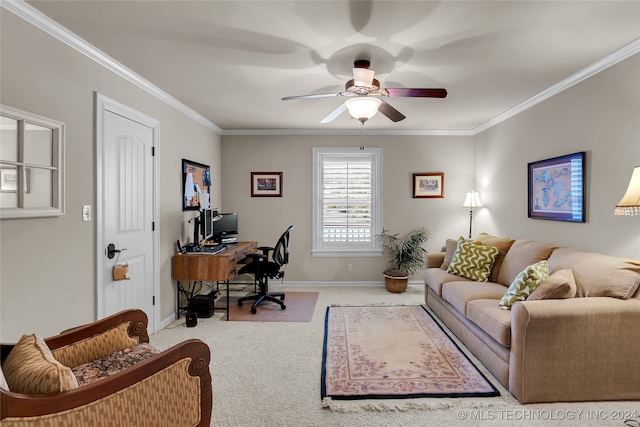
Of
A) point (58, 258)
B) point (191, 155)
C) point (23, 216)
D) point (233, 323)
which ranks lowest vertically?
point (233, 323)

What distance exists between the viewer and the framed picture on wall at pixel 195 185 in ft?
13.6

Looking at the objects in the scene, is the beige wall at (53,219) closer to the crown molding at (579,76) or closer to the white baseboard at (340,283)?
the white baseboard at (340,283)

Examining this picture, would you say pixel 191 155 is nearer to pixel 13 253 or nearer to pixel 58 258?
pixel 58 258

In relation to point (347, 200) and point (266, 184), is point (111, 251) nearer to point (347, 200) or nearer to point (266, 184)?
point (266, 184)

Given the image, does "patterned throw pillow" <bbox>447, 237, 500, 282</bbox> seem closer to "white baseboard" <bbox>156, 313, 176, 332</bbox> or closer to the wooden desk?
the wooden desk

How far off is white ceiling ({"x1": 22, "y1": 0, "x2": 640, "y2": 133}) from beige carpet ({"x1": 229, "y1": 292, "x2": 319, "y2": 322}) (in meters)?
2.53

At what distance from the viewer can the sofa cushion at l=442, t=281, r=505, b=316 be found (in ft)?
10.0

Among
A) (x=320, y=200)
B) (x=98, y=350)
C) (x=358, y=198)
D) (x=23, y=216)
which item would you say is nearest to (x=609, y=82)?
(x=358, y=198)

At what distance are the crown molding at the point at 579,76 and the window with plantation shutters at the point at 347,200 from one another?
77.4 inches

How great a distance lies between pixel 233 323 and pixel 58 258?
77.8 inches

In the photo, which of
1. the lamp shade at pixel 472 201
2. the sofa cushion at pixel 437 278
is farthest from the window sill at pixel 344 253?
the lamp shade at pixel 472 201

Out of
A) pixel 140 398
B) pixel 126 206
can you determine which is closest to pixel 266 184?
pixel 126 206

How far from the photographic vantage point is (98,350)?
1827 mm

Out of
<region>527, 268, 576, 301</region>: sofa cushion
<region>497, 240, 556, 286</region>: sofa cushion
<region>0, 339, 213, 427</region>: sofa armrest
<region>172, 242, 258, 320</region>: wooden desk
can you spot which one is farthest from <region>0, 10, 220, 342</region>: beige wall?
<region>497, 240, 556, 286</region>: sofa cushion
